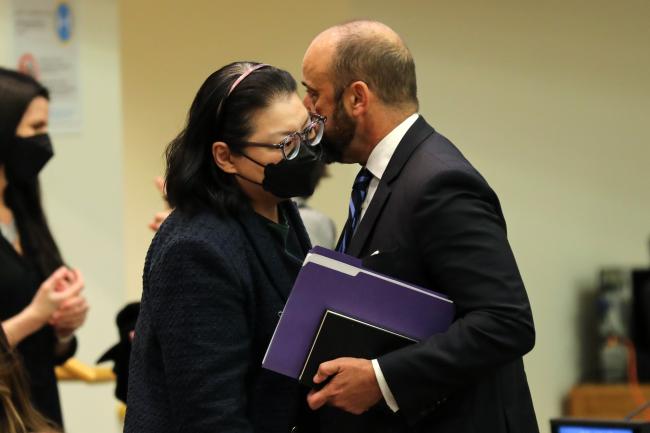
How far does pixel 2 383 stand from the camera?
207cm

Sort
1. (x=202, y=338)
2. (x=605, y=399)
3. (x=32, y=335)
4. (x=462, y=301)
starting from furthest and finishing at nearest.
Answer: (x=605, y=399)
(x=32, y=335)
(x=462, y=301)
(x=202, y=338)

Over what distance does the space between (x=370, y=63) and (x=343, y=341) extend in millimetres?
614

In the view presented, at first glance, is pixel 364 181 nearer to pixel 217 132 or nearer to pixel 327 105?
pixel 327 105

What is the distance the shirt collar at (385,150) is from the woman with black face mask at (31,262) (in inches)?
50.4

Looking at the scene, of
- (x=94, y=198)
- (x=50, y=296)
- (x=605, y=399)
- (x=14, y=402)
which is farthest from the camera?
(x=605, y=399)

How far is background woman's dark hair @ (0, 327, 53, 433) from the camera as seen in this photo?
2.03m

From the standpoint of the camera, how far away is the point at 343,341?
76.5 inches

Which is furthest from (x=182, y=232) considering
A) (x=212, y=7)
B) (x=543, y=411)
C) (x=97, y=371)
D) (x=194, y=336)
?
(x=543, y=411)

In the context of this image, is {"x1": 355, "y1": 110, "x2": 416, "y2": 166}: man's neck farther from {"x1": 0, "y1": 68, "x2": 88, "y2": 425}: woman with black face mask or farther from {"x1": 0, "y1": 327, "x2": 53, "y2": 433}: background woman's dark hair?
{"x1": 0, "y1": 68, "x2": 88, "y2": 425}: woman with black face mask

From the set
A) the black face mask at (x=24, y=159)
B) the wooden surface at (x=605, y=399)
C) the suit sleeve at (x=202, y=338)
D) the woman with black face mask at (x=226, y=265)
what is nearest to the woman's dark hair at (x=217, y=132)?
the woman with black face mask at (x=226, y=265)

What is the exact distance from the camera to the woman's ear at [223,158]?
2.03 metres

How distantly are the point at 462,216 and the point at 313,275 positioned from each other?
306 millimetres

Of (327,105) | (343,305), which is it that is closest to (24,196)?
(327,105)

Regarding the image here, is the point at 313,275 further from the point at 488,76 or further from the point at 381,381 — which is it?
the point at 488,76
